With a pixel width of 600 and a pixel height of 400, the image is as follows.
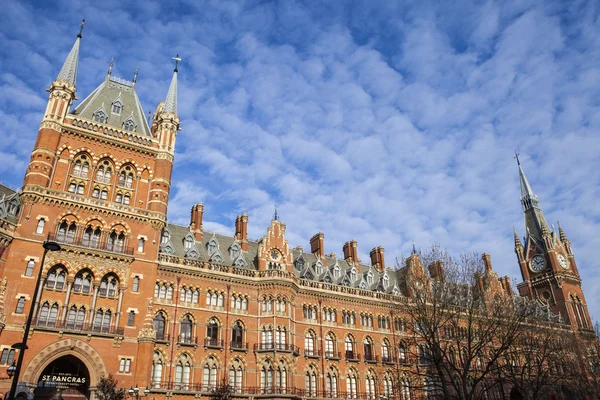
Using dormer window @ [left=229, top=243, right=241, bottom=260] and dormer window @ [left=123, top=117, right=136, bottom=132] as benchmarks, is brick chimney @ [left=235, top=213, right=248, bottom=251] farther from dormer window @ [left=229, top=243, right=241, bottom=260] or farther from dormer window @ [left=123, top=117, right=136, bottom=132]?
dormer window @ [left=123, top=117, right=136, bottom=132]

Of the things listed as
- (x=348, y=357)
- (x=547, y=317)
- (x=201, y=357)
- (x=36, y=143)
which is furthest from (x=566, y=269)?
(x=36, y=143)

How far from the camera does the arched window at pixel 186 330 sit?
46.3 meters

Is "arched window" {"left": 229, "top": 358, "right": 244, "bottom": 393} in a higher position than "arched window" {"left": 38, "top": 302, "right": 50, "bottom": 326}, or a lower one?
lower

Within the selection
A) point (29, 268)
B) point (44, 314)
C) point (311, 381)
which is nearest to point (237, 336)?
point (311, 381)

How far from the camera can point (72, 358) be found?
40156mm

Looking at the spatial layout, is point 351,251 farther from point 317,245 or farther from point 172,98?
point 172,98

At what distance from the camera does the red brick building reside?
39656 mm

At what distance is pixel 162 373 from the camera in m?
43.7

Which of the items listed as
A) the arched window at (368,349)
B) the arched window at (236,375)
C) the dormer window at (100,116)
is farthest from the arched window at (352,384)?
the dormer window at (100,116)

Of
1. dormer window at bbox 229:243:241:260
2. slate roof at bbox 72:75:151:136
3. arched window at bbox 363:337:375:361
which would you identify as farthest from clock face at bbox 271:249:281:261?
slate roof at bbox 72:75:151:136

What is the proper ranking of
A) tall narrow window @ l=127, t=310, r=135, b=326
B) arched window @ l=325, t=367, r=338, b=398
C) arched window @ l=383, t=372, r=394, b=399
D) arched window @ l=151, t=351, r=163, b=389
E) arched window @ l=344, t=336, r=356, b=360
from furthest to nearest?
arched window @ l=383, t=372, r=394, b=399 < arched window @ l=344, t=336, r=356, b=360 < arched window @ l=325, t=367, r=338, b=398 < arched window @ l=151, t=351, r=163, b=389 < tall narrow window @ l=127, t=310, r=135, b=326

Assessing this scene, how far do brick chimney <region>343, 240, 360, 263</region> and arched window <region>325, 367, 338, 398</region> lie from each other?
59.9 feet

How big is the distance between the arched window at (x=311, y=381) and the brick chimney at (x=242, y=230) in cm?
1548

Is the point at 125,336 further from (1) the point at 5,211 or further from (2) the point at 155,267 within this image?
(1) the point at 5,211
